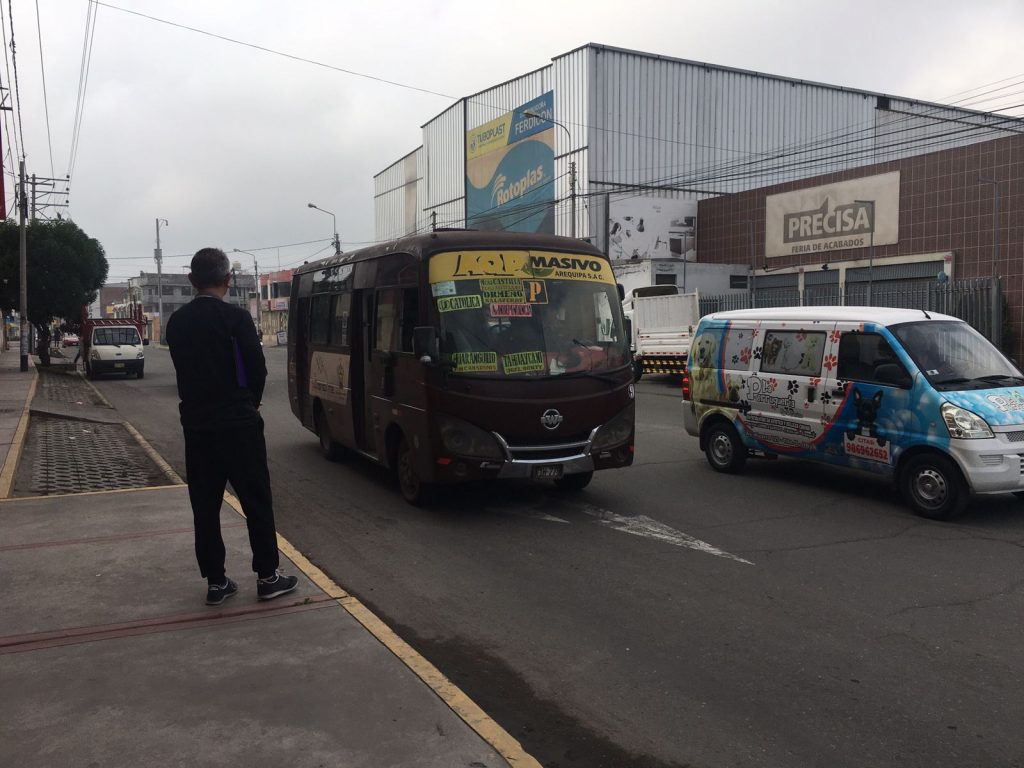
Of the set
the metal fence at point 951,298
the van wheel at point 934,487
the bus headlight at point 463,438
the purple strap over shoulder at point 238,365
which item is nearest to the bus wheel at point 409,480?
the bus headlight at point 463,438

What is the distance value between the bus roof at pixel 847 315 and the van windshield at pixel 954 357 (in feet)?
0.33

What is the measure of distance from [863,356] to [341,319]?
18.9 feet

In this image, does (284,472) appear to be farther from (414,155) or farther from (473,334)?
(414,155)

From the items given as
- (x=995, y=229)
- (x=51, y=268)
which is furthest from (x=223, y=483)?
(x=51, y=268)

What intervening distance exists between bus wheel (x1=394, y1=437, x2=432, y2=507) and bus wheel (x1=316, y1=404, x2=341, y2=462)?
263cm

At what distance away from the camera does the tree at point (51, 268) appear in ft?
110

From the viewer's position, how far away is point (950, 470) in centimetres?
767

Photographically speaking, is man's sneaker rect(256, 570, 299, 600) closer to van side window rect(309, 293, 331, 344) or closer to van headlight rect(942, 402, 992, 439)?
van headlight rect(942, 402, 992, 439)

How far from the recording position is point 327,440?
11.5 m

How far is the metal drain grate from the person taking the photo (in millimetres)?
9328

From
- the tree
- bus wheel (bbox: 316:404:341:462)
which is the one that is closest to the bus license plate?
bus wheel (bbox: 316:404:341:462)

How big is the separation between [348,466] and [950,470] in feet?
22.4

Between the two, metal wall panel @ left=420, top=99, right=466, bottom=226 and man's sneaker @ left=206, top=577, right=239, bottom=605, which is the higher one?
metal wall panel @ left=420, top=99, right=466, bottom=226

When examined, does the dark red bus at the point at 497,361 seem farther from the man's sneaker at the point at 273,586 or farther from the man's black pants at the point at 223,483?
the man's black pants at the point at 223,483
